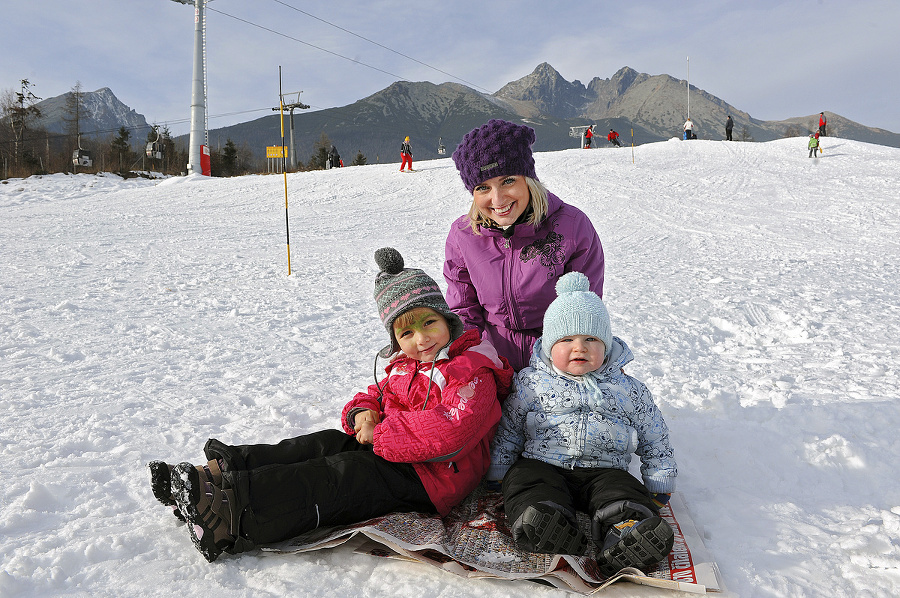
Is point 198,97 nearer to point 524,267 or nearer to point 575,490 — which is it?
point 524,267

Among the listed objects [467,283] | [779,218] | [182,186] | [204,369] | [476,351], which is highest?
[182,186]

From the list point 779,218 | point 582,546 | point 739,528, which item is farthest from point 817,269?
point 582,546

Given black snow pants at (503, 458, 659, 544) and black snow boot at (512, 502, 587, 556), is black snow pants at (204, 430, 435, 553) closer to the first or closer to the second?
black snow pants at (503, 458, 659, 544)

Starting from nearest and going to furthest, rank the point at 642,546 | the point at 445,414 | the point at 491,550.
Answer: the point at 642,546
the point at 491,550
the point at 445,414

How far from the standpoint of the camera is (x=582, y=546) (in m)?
2.10

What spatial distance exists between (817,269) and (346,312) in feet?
19.9

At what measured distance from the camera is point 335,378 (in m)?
3.96

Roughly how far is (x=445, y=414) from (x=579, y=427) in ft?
1.78

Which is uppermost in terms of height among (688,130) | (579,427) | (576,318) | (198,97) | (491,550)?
(198,97)

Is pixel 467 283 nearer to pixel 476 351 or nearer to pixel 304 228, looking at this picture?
pixel 476 351

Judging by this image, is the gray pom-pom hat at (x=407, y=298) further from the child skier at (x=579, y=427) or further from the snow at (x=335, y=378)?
the snow at (x=335, y=378)

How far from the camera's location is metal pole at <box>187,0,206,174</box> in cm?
2780

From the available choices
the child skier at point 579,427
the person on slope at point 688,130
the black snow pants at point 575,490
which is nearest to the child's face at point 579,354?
the child skier at point 579,427

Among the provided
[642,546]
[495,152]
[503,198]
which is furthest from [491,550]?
[495,152]
